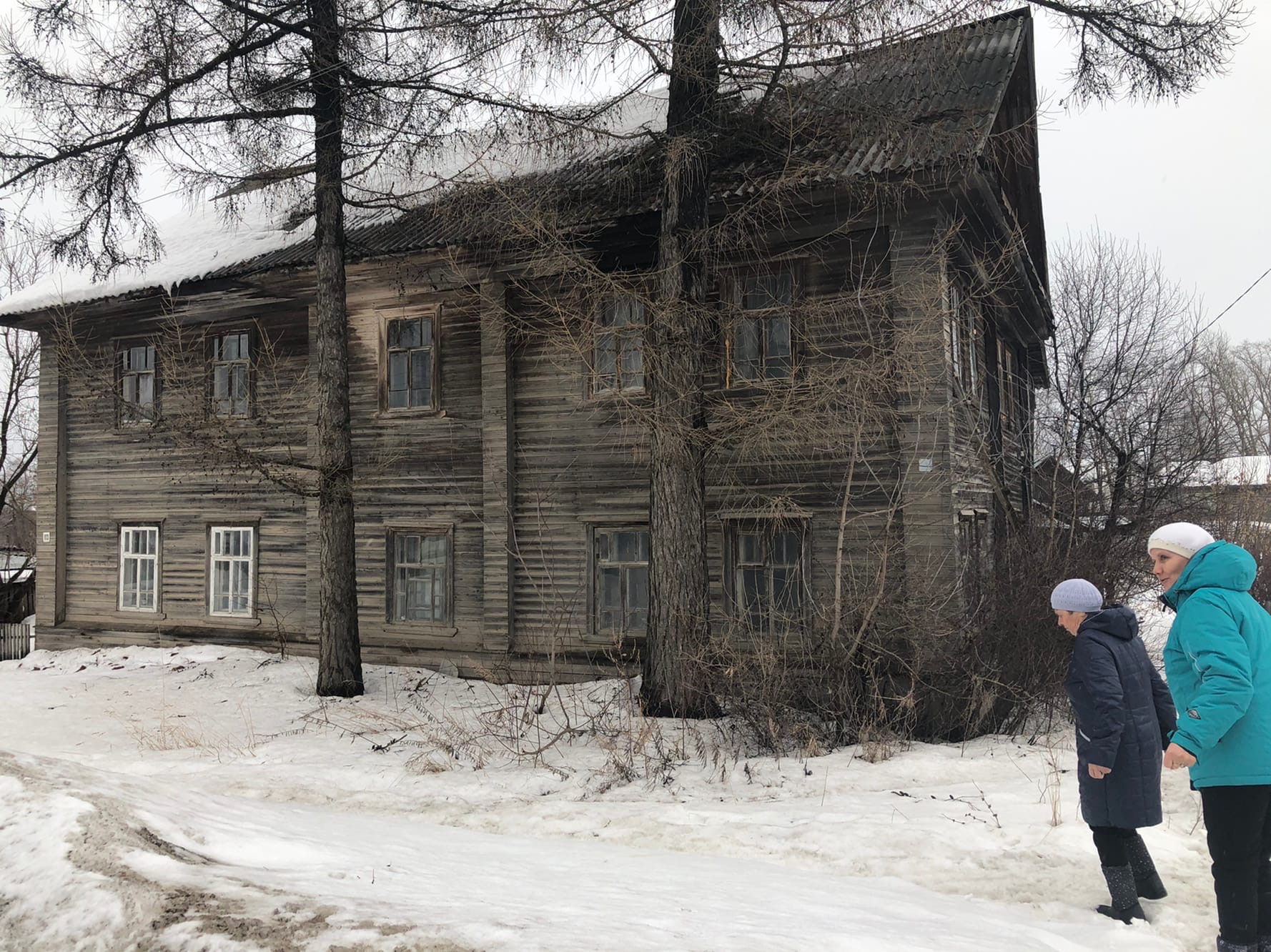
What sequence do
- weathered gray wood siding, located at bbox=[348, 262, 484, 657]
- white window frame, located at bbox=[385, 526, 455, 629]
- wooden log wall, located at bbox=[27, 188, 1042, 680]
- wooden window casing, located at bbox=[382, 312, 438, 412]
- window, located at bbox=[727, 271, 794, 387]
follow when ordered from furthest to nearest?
wooden window casing, located at bbox=[382, 312, 438, 412] → white window frame, located at bbox=[385, 526, 455, 629] → weathered gray wood siding, located at bbox=[348, 262, 484, 657] → window, located at bbox=[727, 271, 794, 387] → wooden log wall, located at bbox=[27, 188, 1042, 680]

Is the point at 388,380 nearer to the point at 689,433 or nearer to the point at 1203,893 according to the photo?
the point at 689,433

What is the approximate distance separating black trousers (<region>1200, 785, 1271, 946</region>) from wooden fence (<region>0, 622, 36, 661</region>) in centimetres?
1943

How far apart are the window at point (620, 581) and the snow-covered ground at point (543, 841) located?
2430mm

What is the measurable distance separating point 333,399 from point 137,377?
25.5 feet

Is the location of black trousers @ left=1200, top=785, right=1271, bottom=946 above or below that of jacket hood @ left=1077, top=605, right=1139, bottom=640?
below

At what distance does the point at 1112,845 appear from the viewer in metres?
4.18

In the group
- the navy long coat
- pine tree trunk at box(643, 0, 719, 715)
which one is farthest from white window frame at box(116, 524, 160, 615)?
the navy long coat

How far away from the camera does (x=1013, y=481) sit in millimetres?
15539

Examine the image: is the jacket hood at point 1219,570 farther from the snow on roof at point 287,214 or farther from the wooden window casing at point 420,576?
the wooden window casing at point 420,576

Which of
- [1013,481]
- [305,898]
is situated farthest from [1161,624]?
[305,898]

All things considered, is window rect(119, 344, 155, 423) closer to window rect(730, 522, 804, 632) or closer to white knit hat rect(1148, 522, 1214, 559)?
window rect(730, 522, 804, 632)

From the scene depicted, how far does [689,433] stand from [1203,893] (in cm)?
539

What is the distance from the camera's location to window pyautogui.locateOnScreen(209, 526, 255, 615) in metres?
15.3

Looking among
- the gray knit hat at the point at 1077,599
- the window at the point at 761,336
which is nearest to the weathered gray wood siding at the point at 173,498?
the window at the point at 761,336
